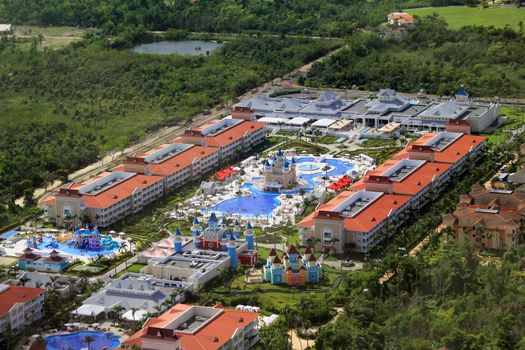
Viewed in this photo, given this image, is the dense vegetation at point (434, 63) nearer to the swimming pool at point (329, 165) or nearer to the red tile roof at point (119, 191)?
the swimming pool at point (329, 165)

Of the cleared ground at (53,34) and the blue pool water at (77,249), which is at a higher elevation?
the cleared ground at (53,34)

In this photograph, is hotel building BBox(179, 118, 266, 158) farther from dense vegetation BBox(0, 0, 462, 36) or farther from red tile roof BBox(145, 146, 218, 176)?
dense vegetation BBox(0, 0, 462, 36)

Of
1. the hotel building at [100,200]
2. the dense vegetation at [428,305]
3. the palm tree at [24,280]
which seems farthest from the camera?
the hotel building at [100,200]

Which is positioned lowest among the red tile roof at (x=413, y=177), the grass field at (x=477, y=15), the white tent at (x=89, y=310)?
the white tent at (x=89, y=310)

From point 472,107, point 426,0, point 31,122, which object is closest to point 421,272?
point 472,107

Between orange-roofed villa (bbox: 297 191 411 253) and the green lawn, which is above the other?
orange-roofed villa (bbox: 297 191 411 253)

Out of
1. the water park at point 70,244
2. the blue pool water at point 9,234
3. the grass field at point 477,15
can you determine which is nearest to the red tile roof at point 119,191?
the water park at point 70,244

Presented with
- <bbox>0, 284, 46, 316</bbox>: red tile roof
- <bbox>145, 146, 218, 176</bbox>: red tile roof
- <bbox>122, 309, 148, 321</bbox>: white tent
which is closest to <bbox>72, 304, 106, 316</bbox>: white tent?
<bbox>122, 309, 148, 321</bbox>: white tent
